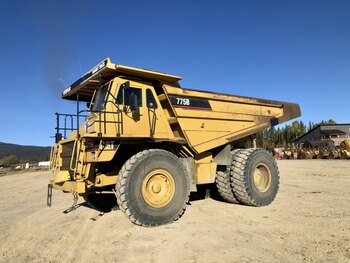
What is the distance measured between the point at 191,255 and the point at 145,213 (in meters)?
1.78

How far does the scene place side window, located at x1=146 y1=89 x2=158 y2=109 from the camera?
23.7 ft

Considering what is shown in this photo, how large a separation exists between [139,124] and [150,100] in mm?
696

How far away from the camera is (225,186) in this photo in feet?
28.5

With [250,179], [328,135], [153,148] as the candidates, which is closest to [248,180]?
[250,179]

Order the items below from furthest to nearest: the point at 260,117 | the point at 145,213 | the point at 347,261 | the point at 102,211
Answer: the point at 260,117 < the point at 102,211 < the point at 145,213 < the point at 347,261

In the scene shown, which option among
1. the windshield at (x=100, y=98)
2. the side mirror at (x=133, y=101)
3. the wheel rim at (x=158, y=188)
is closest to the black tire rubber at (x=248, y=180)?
the wheel rim at (x=158, y=188)

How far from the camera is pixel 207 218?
6906mm

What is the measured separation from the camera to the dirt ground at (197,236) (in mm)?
4582

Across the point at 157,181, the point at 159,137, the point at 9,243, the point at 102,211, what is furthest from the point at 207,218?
the point at 9,243

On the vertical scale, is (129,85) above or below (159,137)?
above

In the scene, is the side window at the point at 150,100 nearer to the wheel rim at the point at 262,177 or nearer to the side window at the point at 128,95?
the side window at the point at 128,95

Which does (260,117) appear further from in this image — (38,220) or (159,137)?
(38,220)

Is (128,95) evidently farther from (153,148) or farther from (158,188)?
(158,188)

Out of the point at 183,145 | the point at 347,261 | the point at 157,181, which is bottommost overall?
the point at 347,261
